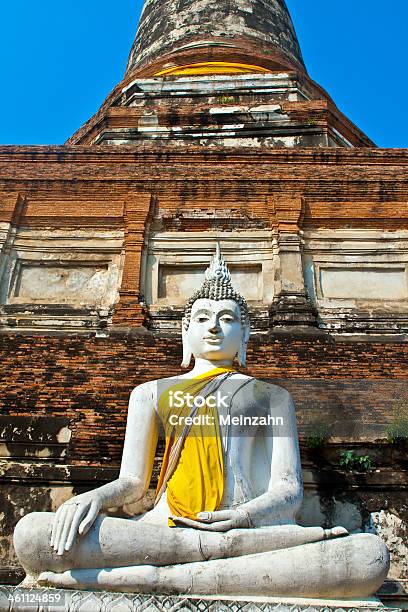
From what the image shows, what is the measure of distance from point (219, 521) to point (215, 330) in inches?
63.9

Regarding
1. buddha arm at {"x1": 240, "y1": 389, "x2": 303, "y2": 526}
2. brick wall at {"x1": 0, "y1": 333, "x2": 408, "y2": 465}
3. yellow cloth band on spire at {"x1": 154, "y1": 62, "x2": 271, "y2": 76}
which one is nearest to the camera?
buddha arm at {"x1": 240, "y1": 389, "x2": 303, "y2": 526}

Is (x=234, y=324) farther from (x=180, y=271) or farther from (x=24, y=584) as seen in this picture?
(x=180, y=271)

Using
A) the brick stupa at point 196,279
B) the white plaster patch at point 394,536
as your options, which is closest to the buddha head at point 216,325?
the brick stupa at point 196,279

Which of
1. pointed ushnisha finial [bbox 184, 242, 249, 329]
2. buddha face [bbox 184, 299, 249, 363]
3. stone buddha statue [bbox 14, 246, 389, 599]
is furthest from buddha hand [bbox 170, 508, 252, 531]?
pointed ushnisha finial [bbox 184, 242, 249, 329]

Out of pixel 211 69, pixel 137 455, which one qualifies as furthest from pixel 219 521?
pixel 211 69

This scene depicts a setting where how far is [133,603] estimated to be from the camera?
3.81 meters

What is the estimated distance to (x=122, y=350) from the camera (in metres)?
8.38

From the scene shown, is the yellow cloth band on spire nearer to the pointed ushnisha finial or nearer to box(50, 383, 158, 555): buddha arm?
the pointed ushnisha finial

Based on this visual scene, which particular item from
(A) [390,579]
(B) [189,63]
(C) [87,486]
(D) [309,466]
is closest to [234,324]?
(D) [309,466]

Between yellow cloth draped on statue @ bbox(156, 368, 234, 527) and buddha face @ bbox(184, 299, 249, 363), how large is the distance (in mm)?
225

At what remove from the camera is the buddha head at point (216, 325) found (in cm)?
557

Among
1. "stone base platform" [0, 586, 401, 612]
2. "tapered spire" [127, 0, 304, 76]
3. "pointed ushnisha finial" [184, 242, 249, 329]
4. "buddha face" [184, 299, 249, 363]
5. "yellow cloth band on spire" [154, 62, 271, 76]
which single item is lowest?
"stone base platform" [0, 586, 401, 612]

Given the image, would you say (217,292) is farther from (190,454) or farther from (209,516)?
(209,516)

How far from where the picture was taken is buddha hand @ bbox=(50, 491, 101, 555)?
4121mm
